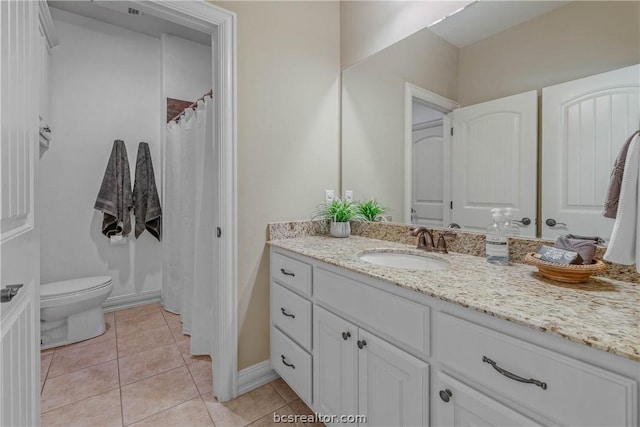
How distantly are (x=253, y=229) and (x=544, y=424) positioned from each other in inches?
55.3

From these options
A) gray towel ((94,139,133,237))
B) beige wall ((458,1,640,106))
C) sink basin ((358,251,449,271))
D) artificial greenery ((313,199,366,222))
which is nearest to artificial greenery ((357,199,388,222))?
artificial greenery ((313,199,366,222))

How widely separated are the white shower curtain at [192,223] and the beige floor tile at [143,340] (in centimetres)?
16

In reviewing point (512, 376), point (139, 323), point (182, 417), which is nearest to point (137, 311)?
point (139, 323)

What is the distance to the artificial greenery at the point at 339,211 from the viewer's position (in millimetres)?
1879

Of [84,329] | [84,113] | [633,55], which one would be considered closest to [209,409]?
[84,329]

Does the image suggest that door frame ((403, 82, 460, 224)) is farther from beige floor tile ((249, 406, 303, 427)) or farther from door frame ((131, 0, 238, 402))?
beige floor tile ((249, 406, 303, 427))

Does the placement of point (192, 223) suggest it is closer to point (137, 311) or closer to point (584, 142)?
point (137, 311)

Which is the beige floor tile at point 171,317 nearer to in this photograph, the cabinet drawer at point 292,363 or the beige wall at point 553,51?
the cabinet drawer at point 292,363

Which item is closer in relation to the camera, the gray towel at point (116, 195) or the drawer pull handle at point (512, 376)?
the drawer pull handle at point (512, 376)

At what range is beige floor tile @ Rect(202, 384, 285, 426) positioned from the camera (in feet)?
4.82

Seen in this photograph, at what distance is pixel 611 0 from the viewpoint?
3.32ft

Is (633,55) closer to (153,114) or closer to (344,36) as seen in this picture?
(344,36)

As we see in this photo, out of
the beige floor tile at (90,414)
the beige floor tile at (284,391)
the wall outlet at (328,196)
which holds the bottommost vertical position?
the beige floor tile at (284,391)

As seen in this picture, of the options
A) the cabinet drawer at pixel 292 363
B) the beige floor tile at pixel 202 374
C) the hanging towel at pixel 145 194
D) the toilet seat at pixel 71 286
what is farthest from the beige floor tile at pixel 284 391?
the hanging towel at pixel 145 194
